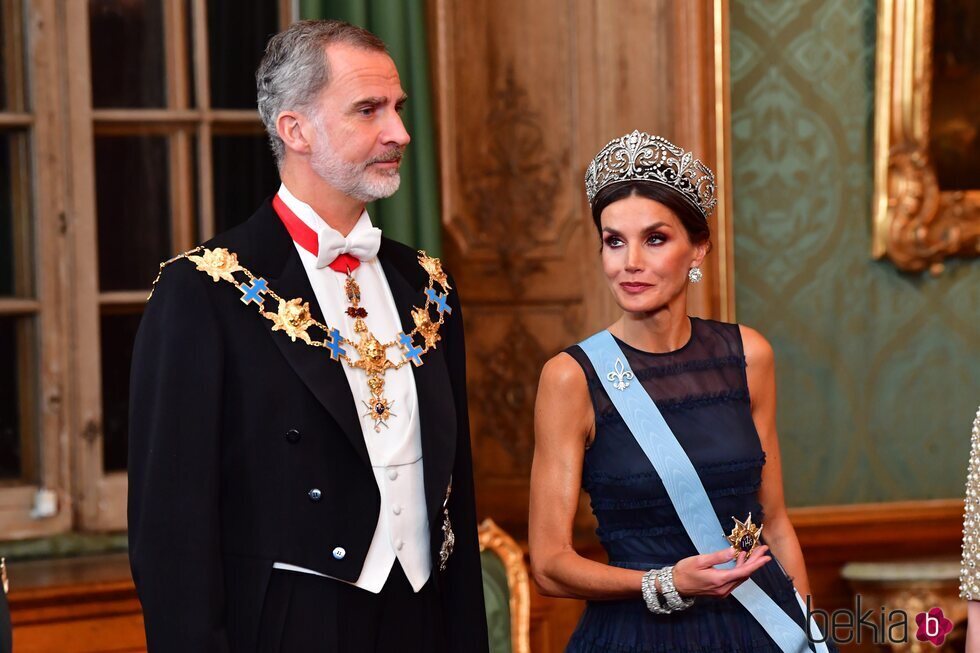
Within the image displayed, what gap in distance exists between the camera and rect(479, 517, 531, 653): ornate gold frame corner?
8.57ft

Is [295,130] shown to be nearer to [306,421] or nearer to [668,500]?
[306,421]

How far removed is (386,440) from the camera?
205 cm

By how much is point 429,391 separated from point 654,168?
1.70 feet

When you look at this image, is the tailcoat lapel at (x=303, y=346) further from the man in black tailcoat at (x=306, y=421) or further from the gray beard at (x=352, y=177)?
the gray beard at (x=352, y=177)

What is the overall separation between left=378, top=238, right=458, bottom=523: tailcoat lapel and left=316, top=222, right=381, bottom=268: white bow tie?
0.09 m

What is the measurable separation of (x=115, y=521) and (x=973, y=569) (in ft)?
8.63

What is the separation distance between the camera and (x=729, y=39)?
13.0ft

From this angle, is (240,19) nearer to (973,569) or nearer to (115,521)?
(115,521)

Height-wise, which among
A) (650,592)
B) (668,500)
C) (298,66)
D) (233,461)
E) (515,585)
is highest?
(298,66)

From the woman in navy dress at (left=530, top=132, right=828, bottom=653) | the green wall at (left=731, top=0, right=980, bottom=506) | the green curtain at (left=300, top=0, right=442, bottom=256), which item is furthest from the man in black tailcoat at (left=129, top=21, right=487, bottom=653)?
the green wall at (left=731, top=0, right=980, bottom=506)

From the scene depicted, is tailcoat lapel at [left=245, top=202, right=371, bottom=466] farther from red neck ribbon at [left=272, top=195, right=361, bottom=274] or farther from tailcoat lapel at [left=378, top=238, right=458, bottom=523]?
tailcoat lapel at [left=378, top=238, right=458, bottom=523]

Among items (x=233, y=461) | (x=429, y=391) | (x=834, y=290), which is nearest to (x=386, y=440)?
(x=429, y=391)

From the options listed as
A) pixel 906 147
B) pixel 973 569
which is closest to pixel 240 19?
pixel 906 147

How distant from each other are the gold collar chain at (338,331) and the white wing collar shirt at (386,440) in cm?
1
